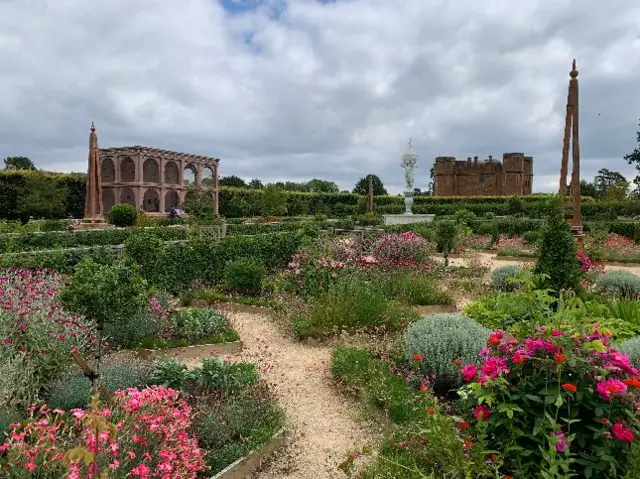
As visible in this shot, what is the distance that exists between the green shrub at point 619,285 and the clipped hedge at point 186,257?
6156 millimetres

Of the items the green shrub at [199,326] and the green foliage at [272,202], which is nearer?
the green shrub at [199,326]

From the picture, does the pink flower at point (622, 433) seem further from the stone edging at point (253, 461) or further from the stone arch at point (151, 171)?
the stone arch at point (151, 171)

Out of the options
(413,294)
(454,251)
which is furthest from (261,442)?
(454,251)

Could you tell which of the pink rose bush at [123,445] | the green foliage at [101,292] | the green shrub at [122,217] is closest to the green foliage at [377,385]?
the pink rose bush at [123,445]

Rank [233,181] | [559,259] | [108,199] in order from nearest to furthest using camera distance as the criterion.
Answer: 1. [559,259]
2. [108,199]
3. [233,181]

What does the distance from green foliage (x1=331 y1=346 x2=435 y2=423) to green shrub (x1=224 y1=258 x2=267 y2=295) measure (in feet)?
13.2

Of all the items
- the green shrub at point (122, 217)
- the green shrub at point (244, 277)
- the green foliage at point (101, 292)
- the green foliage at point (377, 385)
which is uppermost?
the green shrub at point (122, 217)

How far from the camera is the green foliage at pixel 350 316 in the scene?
638 cm

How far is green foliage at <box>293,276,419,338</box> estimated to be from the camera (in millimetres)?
6383

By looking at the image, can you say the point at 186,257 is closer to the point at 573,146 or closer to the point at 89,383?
the point at 89,383

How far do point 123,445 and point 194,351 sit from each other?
9.71 ft

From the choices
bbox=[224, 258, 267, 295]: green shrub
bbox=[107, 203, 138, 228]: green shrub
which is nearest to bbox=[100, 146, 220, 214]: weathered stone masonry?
bbox=[107, 203, 138, 228]: green shrub

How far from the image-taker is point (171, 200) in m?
41.7

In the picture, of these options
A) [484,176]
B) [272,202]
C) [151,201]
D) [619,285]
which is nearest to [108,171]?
[151,201]
